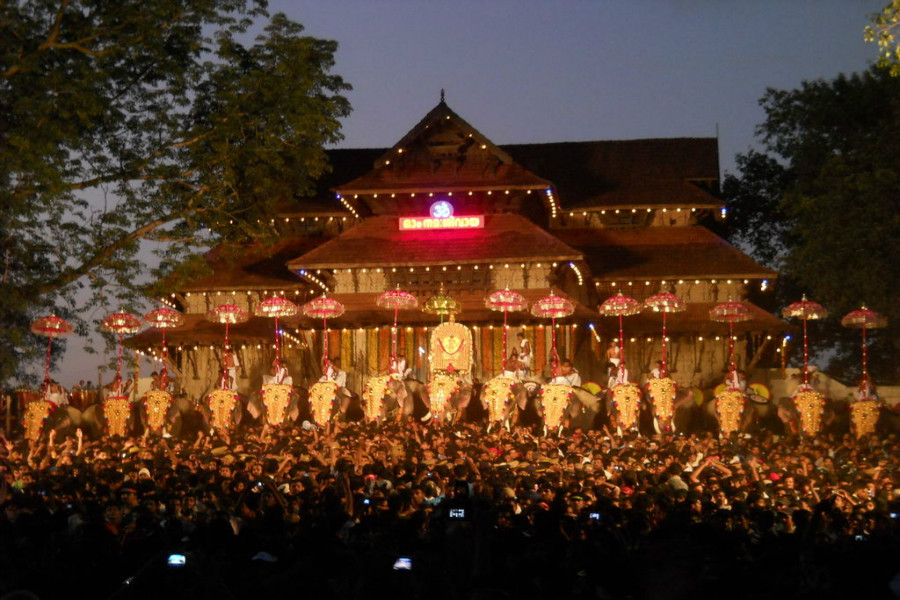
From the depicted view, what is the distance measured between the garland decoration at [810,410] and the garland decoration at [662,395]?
2729 millimetres

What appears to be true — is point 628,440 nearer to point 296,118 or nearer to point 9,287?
point 296,118

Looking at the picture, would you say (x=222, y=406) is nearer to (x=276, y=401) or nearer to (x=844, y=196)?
(x=276, y=401)

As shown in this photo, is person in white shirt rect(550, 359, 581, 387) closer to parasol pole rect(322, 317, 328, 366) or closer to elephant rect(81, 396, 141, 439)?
parasol pole rect(322, 317, 328, 366)

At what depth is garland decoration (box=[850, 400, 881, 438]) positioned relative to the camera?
2616 cm

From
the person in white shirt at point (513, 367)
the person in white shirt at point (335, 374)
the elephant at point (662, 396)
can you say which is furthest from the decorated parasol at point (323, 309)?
the elephant at point (662, 396)

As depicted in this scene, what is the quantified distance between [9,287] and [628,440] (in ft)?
39.7

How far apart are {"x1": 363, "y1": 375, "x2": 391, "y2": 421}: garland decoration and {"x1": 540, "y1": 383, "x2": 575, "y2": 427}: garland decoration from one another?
3573mm

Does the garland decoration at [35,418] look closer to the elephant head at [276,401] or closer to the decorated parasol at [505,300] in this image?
the elephant head at [276,401]

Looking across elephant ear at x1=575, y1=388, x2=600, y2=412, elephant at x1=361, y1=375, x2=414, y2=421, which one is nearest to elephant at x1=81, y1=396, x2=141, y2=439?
elephant at x1=361, y1=375, x2=414, y2=421

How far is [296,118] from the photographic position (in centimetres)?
2677

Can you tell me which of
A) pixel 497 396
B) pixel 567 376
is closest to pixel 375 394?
pixel 497 396

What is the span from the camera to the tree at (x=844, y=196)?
1282 inches

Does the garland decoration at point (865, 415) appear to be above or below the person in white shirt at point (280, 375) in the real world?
below

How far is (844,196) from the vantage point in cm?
3312
